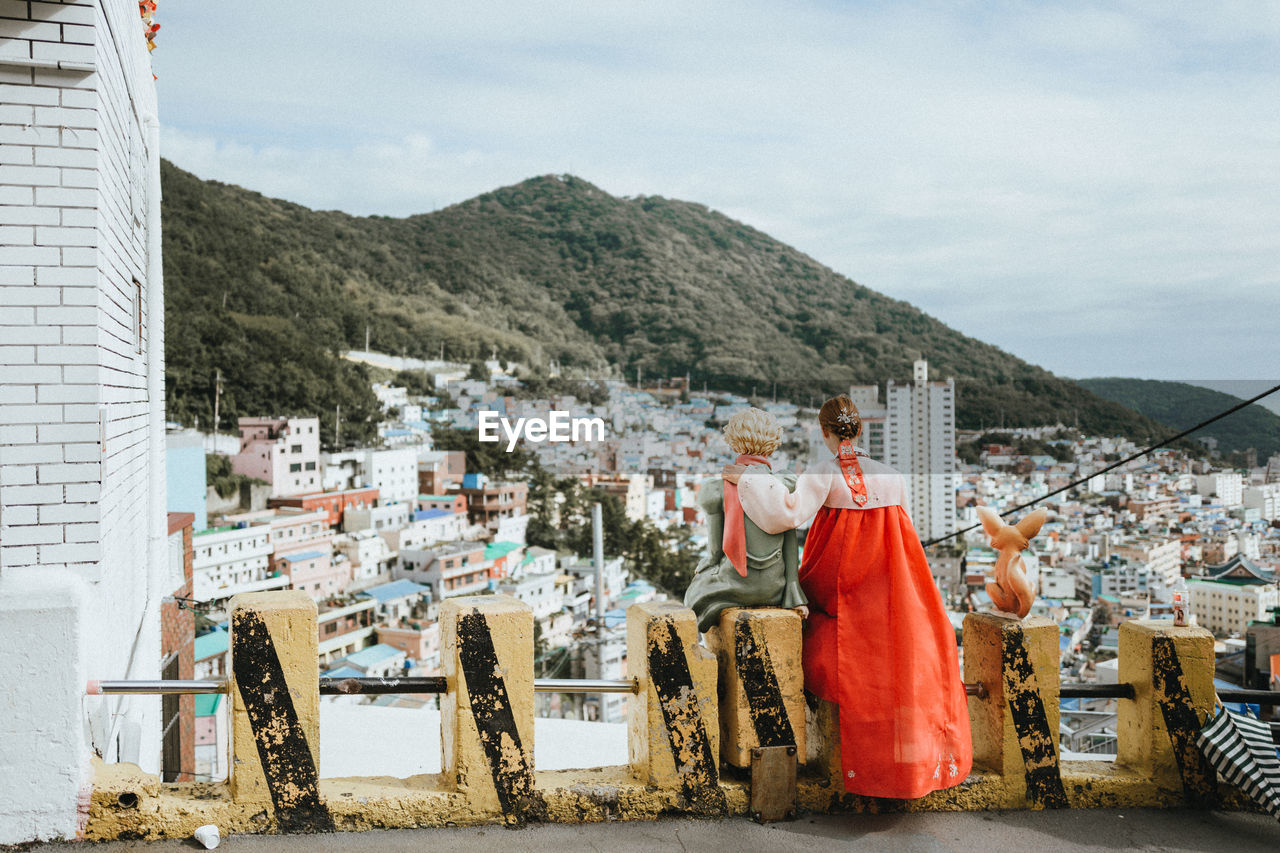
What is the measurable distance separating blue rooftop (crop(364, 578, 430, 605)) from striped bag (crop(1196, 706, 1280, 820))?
126 ft

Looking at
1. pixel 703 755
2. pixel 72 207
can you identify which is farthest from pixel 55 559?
pixel 703 755

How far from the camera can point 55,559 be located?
11.4ft

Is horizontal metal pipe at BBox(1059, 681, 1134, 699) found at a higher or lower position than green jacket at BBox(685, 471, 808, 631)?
lower

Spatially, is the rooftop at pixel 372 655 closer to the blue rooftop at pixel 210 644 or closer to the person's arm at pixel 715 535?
the blue rooftop at pixel 210 644

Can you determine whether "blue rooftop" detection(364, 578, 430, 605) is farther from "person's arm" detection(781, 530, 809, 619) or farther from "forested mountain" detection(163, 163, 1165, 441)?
"person's arm" detection(781, 530, 809, 619)

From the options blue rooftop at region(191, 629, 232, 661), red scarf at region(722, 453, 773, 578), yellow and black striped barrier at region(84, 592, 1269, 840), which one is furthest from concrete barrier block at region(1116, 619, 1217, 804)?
blue rooftop at region(191, 629, 232, 661)

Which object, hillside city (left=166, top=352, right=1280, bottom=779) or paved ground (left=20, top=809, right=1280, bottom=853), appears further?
hillside city (left=166, top=352, right=1280, bottom=779)

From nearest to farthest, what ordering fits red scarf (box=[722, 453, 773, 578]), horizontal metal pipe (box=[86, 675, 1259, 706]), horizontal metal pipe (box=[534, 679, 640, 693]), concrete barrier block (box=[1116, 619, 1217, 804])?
horizontal metal pipe (box=[86, 675, 1259, 706]) → horizontal metal pipe (box=[534, 679, 640, 693]) → red scarf (box=[722, 453, 773, 578]) → concrete barrier block (box=[1116, 619, 1217, 804])

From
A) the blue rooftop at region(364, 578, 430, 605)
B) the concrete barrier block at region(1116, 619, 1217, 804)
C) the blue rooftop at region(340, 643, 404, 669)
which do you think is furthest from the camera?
the blue rooftop at region(364, 578, 430, 605)

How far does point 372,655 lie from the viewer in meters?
30.1

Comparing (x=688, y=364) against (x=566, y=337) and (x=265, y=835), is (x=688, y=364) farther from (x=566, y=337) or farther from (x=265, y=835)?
(x=265, y=835)

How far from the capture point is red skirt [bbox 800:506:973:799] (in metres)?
2.69

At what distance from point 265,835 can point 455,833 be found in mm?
539

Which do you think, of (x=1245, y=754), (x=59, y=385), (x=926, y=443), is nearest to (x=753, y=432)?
(x=1245, y=754)
